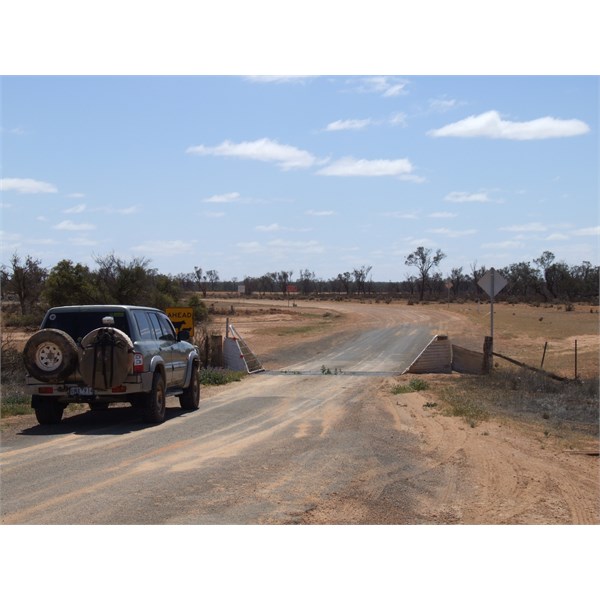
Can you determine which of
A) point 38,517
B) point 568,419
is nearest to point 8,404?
point 38,517

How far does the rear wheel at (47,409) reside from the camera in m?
13.6

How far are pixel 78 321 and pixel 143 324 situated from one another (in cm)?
116

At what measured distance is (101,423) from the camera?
47.0 feet

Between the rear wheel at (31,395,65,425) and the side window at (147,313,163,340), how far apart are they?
6.83ft

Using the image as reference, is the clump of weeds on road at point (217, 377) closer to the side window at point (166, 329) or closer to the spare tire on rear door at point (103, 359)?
the side window at point (166, 329)

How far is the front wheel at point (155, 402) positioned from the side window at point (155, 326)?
0.96 metres

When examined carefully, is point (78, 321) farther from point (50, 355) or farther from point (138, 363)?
point (138, 363)

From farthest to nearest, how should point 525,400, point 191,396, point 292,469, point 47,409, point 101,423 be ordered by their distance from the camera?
point 525,400 < point 191,396 < point 101,423 < point 47,409 < point 292,469

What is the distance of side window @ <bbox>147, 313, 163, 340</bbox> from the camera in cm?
1492

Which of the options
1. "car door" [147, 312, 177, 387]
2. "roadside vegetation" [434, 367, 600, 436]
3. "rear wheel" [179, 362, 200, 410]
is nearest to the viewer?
"car door" [147, 312, 177, 387]

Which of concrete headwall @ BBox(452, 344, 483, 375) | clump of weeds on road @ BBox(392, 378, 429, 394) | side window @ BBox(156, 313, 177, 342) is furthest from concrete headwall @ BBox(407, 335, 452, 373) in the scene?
side window @ BBox(156, 313, 177, 342)

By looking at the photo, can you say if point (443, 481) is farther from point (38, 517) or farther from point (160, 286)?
point (160, 286)

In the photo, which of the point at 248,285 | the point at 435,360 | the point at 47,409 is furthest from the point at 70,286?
the point at 248,285

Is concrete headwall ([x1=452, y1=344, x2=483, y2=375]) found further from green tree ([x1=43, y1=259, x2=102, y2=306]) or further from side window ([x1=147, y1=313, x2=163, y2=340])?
green tree ([x1=43, y1=259, x2=102, y2=306])
